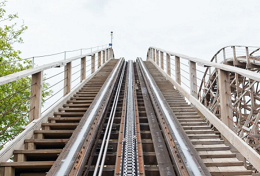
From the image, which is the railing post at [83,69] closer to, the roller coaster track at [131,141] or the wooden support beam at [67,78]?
the wooden support beam at [67,78]

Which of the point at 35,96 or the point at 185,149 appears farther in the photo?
the point at 35,96

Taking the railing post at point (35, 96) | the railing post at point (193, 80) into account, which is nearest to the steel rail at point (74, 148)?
the railing post at point (35, 96)

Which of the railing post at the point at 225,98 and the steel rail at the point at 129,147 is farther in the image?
the railing post at the point at 225,98

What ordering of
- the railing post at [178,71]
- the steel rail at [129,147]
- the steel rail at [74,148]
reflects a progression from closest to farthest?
1. the steel rail at [74,148]
2. the steel rail at [129,147]
3. the railing post at [178,71]

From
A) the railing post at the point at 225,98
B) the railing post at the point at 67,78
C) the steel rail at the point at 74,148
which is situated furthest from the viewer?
the railing post at the point at 67,78

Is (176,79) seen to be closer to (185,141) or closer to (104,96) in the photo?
(104,96)

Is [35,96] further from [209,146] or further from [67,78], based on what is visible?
[209,146]

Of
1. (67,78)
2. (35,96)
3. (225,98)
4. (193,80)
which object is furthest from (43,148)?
(193,80)

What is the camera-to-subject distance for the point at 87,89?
23.9ft

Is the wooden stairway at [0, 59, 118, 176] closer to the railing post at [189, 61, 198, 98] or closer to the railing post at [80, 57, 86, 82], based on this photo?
the railing post at [189, 61, 198, 98]

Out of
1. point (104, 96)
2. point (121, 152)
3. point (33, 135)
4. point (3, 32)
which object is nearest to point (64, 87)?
point (104, 96)

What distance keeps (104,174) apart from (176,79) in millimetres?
4908

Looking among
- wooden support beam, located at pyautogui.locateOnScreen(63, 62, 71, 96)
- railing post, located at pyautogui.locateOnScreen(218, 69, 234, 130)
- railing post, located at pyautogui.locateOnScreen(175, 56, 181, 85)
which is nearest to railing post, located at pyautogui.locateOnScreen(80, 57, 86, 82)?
wooden support beam, located at pyautogui.locateOnScreen(63, 62, 71, 96)

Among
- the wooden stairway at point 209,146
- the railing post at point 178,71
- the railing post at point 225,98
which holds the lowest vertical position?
the wooden stairway at point 209,146
